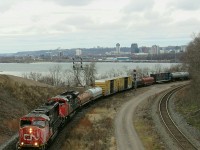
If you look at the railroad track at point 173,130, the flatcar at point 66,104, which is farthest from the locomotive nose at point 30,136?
the railroad track at point 173,130

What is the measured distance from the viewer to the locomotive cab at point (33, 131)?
87.6 ft

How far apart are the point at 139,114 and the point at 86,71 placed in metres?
71.6

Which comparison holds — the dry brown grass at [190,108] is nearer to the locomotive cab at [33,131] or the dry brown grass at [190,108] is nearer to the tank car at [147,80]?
the locomotive cab at [33,131]

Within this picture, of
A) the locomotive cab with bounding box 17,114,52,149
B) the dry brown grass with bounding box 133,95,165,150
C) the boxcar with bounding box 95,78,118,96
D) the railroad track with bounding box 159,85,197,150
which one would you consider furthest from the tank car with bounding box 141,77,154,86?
the locomotive cab with bounding box 17,114,52,149

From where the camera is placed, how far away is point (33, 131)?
26.7 metres

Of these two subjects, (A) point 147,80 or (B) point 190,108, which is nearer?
(B) point 190,108

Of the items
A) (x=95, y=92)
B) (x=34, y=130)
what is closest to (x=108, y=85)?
(x=95, y=92)

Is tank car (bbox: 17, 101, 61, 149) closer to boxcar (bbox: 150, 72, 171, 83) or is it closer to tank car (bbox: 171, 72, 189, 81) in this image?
boxcar (bbox: 150, 72, 171, 83)

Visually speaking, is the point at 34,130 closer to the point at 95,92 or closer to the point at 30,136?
the point at 30,136

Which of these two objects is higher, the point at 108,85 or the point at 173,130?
the point at 108,85

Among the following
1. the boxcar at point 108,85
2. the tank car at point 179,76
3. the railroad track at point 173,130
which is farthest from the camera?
the tank car at point 179,76

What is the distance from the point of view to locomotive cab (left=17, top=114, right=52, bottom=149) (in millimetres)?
26703

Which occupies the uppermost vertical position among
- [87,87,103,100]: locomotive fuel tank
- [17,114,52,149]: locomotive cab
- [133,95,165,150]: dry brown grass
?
[17,114,52,149]: locomotive cab

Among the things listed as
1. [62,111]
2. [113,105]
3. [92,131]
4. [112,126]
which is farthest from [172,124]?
[113,105]
